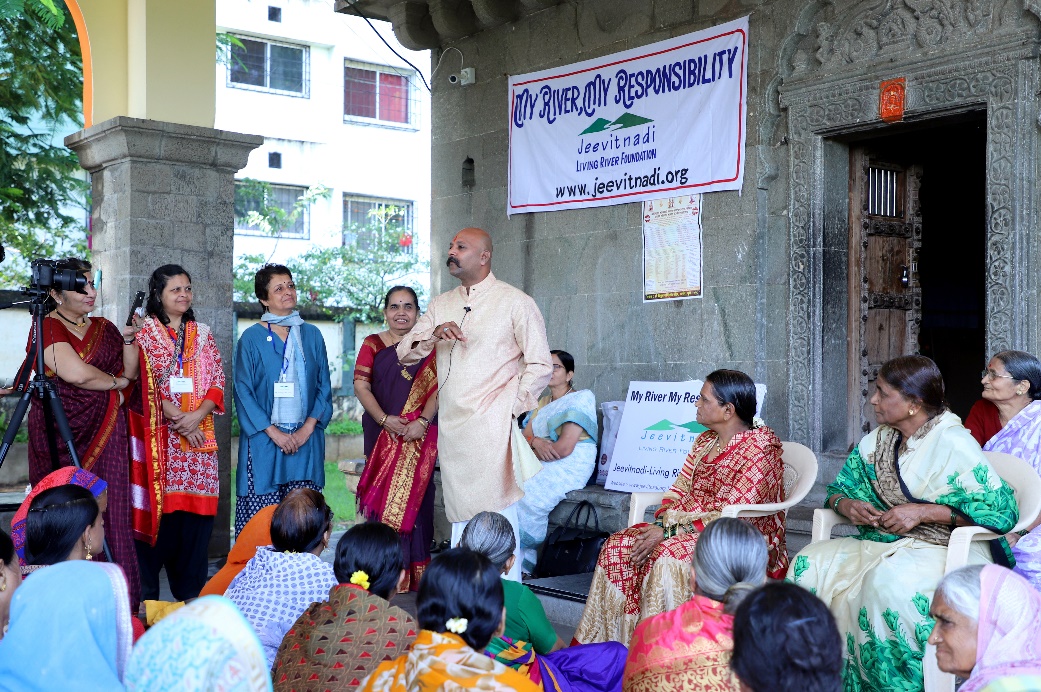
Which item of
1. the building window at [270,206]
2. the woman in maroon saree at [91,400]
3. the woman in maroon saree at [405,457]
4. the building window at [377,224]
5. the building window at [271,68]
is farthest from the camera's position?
the building window at [271,68]

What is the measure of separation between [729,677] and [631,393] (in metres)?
3.83

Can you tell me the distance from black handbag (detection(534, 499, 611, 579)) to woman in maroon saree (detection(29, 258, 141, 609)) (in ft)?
6.57

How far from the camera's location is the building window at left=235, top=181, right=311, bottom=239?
15.8m

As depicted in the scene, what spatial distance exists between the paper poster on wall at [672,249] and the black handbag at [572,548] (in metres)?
1.33

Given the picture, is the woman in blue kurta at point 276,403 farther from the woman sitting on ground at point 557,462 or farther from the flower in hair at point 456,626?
the flower in hair at point 456,626

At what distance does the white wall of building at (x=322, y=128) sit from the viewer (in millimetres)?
18219

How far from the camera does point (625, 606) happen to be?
4.06m

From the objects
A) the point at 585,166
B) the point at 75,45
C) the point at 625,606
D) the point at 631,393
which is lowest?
the point at 625,606

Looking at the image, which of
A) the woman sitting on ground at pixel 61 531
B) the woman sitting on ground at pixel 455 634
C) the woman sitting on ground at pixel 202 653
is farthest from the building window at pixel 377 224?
the woman sitting on ground at pixel 202 653

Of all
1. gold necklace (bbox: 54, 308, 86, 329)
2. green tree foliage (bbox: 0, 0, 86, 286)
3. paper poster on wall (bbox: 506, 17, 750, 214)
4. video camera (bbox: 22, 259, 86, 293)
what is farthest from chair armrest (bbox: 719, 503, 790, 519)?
green tree foliage (bbox: 0, 0, 86, 286)

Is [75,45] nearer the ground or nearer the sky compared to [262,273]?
nearer the sky

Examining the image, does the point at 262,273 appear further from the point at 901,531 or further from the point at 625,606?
the point at 901,531

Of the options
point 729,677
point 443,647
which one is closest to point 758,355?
point 729,677

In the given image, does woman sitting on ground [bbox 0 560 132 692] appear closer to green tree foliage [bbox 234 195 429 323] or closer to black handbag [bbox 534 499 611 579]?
black handbag [bbox 534 499 611 579]
